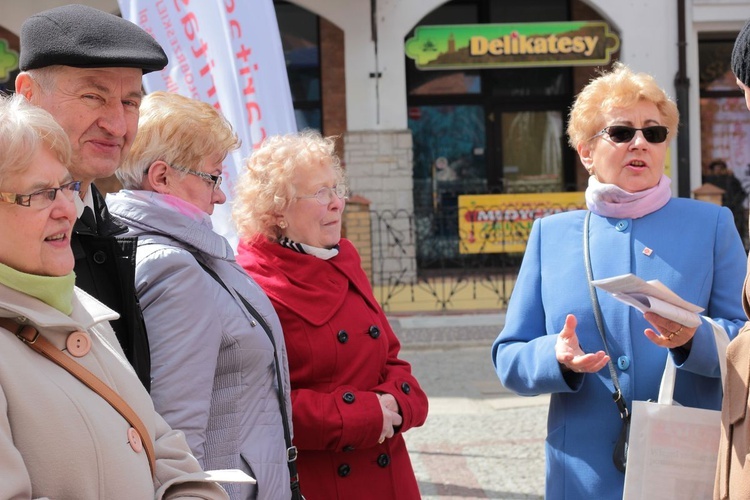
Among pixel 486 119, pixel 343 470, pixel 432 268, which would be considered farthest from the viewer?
pixel 486 119

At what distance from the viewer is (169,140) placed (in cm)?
268

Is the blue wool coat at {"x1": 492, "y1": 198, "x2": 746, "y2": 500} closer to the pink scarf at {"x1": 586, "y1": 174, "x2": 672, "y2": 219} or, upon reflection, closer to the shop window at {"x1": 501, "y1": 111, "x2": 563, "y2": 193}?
the pink scarf at {"x1": 586, "y1": 174, "x2": 672, "y2": 219}

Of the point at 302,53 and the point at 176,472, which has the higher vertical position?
the point at 302,53

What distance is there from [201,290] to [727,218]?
1.65 metres

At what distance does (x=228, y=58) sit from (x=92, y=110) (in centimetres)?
188

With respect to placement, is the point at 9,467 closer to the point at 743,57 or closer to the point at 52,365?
the point at 52,365

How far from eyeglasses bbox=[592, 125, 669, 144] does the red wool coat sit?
957 mm

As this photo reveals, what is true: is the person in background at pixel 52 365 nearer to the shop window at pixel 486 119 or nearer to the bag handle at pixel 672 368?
the bag handle at pixel 672 368

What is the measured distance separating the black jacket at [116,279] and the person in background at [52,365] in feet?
1.05

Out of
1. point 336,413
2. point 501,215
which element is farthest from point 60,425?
point 501,215

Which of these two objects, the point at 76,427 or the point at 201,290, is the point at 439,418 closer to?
the point at 201,290

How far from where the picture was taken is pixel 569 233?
315cm

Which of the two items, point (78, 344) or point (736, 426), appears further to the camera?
point (736, 426)

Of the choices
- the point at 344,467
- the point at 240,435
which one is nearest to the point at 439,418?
the point at 344,467
